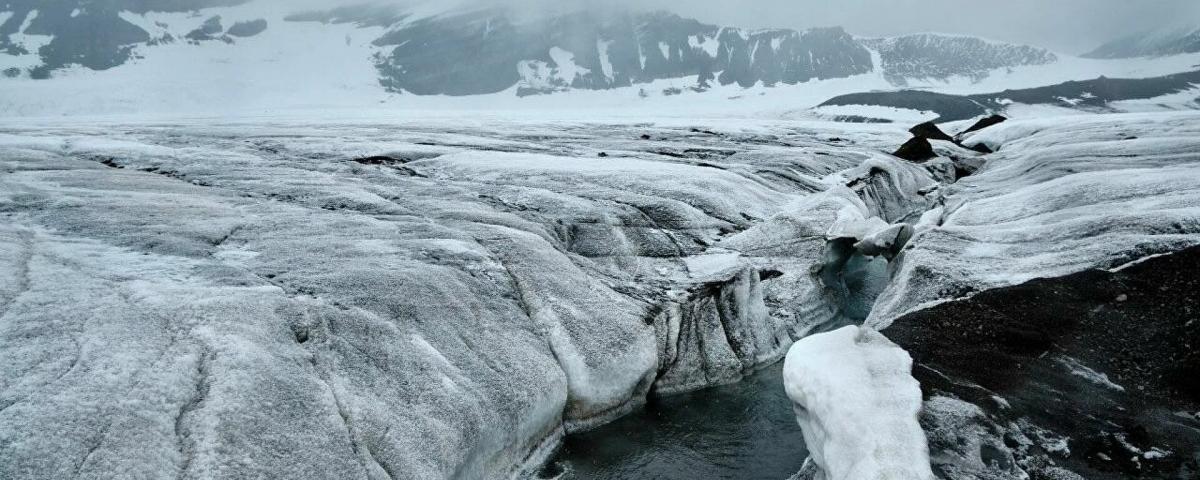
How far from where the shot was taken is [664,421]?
824 cm

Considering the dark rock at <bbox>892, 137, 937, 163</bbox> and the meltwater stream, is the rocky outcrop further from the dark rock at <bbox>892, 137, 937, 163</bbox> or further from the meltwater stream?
the meltwater stream

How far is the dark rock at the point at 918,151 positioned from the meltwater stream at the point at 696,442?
980 inches

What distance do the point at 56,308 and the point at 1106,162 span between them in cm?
2225

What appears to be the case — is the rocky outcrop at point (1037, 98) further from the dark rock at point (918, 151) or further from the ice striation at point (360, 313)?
the ice striation at point (360, 313)

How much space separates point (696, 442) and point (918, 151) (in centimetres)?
2680

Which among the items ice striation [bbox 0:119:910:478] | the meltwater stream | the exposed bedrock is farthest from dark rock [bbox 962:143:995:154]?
the meltwater stream

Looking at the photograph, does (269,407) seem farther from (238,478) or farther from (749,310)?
(749,310)

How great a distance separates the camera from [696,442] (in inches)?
305

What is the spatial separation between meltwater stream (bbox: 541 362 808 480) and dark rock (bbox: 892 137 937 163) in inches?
980

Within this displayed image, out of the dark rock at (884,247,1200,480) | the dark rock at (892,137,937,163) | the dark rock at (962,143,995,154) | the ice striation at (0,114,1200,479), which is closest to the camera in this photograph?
the ice striation at (0,114,1200,479)

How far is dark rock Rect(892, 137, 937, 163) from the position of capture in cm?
2947

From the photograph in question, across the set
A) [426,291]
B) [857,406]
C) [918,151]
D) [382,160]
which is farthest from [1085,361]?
Result: [918,151]

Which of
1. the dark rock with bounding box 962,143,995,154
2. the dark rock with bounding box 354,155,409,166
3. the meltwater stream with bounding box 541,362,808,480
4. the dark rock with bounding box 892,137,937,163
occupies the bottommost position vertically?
the meltwater stream with bounding box 541,362,808,480

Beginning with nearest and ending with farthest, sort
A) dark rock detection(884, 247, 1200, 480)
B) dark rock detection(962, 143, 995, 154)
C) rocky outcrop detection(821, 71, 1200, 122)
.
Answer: dark rock detection(884, 247, 1200, 480) → dark rock detection(962, 143, 995, 154) → rocky outcrop detection(821, 71, 1200, 122)
